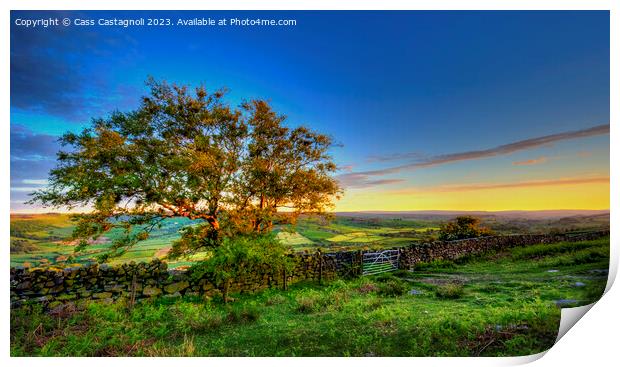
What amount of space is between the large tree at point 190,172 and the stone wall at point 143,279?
0.87 m

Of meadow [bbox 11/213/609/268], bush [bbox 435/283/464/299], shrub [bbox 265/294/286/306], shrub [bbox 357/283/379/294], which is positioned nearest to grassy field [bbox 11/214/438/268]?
meadow [bbox 11/213/609/268]

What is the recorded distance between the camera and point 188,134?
31.3ft

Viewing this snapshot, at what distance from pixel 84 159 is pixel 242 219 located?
4.00m

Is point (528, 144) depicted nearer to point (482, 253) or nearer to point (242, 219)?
point (242, 219)

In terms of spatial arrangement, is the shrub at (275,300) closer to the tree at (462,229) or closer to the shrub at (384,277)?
the shrub at (384,277)

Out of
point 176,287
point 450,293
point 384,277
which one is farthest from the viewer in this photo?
point 384,277

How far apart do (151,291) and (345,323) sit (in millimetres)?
5892

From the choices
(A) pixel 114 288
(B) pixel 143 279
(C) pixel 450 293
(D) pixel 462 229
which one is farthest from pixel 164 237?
(D) pixel 462 229

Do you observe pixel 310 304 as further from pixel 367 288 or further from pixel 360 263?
pixel 360 263

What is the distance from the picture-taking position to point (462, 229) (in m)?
17.0

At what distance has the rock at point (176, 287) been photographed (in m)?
10.1

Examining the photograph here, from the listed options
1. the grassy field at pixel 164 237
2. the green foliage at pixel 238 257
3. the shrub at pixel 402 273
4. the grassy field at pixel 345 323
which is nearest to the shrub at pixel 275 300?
the grassy field at pixel 345 323
